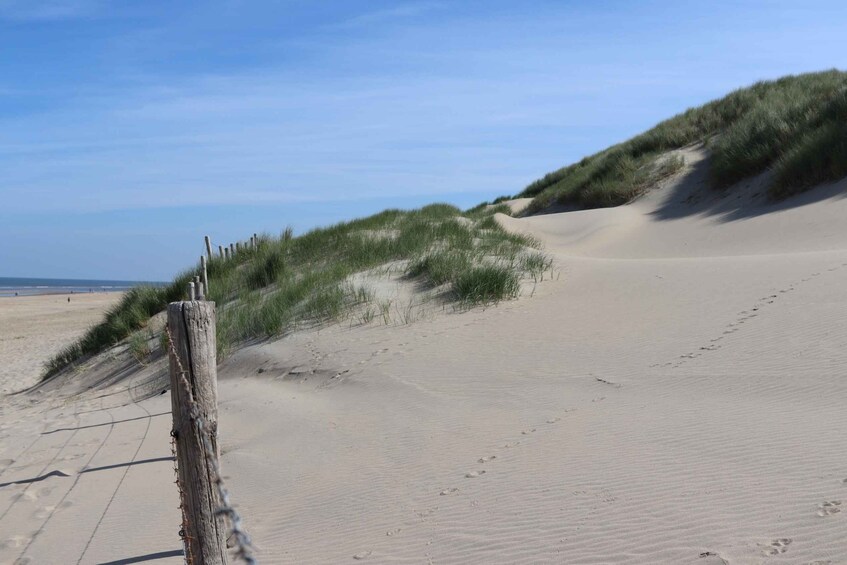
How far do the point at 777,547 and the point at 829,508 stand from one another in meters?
0.39

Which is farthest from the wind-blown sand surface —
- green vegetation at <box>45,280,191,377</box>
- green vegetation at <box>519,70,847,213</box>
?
green vegetation at <box>519,70,847,213</box>

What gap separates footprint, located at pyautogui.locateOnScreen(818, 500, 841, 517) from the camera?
11.4 feet

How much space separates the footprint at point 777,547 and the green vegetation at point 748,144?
45.9 feet

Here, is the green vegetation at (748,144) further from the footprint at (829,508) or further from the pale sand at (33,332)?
the pale sand at (33,332)

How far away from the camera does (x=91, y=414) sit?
9.18 meters

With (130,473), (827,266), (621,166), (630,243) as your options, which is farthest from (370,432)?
(621,166)

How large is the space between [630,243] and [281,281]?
8626mm

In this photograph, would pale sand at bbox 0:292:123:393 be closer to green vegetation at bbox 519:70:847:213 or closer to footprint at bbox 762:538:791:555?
footprint at bbox 762:538:791:555

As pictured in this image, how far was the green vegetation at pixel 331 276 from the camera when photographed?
10.4 m

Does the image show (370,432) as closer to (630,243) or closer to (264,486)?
(264,486)

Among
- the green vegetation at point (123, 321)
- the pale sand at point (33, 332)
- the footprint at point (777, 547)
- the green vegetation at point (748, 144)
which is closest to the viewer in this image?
the footprint at point (777, 547)

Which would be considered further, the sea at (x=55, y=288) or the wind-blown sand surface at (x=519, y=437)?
the sea at (x=55, y=288)

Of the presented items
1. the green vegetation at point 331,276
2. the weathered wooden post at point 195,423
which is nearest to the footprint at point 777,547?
the weathered wooden post at point 195,423

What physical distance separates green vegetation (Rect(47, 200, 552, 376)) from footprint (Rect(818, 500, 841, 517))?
6587mm
